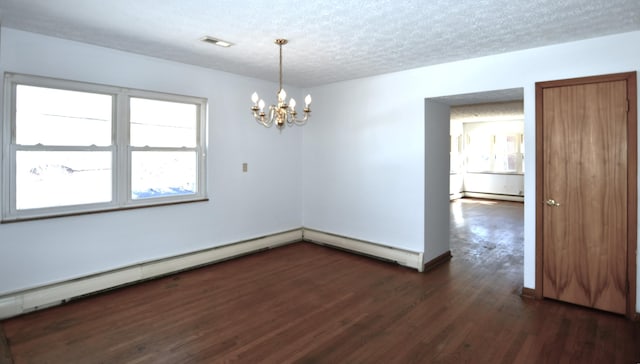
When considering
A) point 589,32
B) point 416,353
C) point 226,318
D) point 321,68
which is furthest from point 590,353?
point 321,68

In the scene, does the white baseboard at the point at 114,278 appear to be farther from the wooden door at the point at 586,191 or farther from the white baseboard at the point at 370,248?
the wooden door at the point at 586,191

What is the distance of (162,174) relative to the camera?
4371 millimetres

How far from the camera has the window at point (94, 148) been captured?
10.9 feet

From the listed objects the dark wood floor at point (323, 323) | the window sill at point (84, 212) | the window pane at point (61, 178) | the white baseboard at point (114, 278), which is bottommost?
the dark wood floor at point (323, 323)

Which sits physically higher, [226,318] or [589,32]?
[589,32]

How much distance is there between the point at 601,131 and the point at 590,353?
1931 millimetres

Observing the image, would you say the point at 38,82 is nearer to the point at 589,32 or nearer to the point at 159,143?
the point at 159,143

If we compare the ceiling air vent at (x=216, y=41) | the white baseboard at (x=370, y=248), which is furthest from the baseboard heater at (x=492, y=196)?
the ceiling air vent at (x=216, y=41)

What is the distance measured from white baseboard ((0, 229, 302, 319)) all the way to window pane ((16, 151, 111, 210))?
783mm

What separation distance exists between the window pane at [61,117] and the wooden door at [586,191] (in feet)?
14.7

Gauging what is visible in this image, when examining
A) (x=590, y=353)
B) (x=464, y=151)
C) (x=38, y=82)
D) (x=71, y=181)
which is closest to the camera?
(x=590, y=353)

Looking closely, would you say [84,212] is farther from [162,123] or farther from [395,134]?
[395,134]

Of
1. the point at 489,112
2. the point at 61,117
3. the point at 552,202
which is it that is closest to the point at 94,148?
the point at 61,117

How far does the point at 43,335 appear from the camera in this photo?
2.92m
